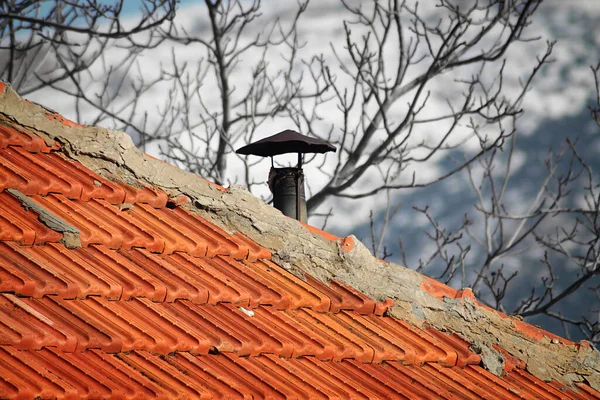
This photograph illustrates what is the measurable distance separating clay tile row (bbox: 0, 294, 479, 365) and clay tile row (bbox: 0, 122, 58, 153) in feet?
4.15

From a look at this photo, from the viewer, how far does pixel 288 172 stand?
18.6 feet

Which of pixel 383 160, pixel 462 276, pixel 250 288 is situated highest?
pixel 383 160

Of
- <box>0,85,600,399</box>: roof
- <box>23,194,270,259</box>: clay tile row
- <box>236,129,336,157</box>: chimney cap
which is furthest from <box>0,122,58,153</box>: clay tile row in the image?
<box>236,129,336,157</box>: chimney cap

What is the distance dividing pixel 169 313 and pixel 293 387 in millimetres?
669

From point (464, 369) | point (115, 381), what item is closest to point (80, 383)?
point (115, 381)

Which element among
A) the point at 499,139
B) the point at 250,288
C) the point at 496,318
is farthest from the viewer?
the point at 499,139

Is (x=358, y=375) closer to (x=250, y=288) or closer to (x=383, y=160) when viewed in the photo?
(x=250, y=288)

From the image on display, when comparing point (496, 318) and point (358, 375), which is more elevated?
point (496, 318)

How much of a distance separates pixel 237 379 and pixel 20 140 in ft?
6.31

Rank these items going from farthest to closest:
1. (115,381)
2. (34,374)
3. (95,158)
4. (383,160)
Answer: (383,160), (95,158), (115,381), (34,374)

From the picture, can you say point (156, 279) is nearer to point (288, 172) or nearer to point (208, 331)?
point (208, 331)

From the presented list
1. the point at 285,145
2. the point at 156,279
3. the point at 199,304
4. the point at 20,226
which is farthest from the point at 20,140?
the point at 285,145

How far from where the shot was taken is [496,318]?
4.59 m

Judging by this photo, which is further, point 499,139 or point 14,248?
point 499,139
